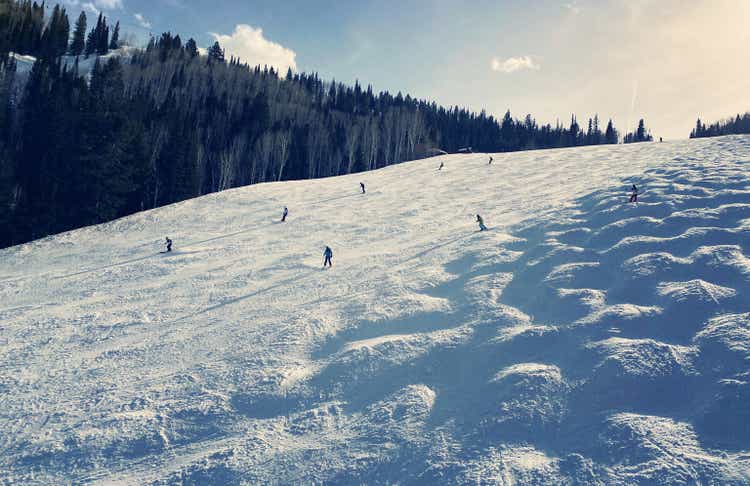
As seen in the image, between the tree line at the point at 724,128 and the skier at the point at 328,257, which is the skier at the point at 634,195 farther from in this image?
the tree line at the point at 724,128

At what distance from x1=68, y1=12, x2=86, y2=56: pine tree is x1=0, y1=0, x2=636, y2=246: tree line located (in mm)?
276

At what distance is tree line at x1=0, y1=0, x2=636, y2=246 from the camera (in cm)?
4469

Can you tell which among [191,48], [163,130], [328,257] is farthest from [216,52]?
[328,257]

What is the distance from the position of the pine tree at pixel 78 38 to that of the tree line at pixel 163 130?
0.28 metres

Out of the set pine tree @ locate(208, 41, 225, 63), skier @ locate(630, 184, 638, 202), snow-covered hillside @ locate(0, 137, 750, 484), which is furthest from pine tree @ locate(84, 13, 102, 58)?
skier @ locate(630, 184, 638, 202)

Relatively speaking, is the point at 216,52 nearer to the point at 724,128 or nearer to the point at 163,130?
the point at 163,130

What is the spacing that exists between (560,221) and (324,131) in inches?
3104

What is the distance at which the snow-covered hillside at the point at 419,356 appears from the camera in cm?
Answer: 886

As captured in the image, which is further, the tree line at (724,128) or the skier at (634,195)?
the tree line at (724,128)

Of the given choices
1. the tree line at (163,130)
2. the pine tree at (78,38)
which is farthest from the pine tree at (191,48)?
the pine tree at (78,38)

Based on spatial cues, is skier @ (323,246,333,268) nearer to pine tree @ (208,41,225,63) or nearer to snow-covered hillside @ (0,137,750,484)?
snow-covered hillside @ (0,137,750,484)

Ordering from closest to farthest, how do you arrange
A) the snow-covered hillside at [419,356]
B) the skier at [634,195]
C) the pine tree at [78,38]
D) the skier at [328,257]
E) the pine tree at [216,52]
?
the snow-covered hillside at [419,356] → the skier at [328,257] → the skier at [634,195] → the pine tree at [78,38] → the pine tree at [216,52]

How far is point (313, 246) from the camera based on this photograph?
25.6 metres

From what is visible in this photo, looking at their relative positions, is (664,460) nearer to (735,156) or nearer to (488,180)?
(735,156)
